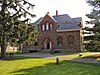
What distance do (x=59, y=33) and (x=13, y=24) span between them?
23.4 meters

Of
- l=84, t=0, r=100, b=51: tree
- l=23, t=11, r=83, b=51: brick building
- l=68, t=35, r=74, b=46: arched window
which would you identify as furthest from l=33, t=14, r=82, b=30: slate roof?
l=84, t=0, r=100, b=51: tree

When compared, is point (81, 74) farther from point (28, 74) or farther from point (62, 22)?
point (62, 22)

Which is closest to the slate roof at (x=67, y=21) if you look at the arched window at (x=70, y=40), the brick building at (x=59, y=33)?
the brick building at (x=59, y=33)

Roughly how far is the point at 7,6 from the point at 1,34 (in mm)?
4727

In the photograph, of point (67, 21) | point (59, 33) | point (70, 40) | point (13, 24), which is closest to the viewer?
point (13, 24)

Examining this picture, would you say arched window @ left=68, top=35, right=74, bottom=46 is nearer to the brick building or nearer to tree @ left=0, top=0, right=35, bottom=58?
the brick building

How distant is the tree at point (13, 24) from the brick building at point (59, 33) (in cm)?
1934

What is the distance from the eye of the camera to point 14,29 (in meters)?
33.6

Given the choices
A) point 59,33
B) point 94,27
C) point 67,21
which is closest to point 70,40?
Result: point 59,33

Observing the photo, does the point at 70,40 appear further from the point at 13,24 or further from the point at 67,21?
the point at 13,24

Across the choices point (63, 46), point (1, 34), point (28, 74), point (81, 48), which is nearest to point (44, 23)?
point (63, 46)

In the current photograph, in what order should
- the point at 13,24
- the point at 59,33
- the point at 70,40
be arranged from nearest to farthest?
the point at 13,24 → the point at 70,40 → the point at 59,33

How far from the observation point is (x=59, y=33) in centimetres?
5469

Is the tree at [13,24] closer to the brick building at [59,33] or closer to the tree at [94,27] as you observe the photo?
the tree at [94,27]
